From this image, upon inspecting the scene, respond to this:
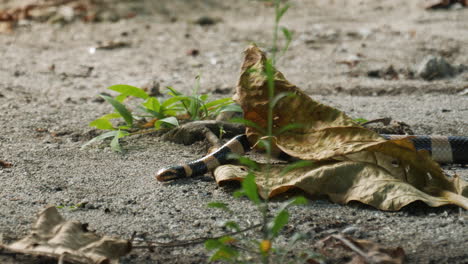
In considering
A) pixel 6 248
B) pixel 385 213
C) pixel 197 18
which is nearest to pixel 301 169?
pixel 385 213

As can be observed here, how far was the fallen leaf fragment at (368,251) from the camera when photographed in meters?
2.29

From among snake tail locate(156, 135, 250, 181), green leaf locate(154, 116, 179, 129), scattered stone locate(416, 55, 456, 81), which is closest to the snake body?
snake tail locate(156, 135, 250, 181)

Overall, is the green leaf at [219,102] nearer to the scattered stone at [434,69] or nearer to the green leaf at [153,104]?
the green leaf at [153,104]

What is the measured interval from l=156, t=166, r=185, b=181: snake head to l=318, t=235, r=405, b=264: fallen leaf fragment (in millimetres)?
1035

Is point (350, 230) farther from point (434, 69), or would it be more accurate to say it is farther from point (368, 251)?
point (434, 69)

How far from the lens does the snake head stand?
3.29m

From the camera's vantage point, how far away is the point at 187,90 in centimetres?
538

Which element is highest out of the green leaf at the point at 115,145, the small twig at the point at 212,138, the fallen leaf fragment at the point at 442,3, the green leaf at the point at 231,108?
the fallen leaf fragment at the point at 442,3

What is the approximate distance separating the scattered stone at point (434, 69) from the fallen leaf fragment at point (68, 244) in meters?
3.69

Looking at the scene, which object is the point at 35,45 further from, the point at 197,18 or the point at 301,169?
the point at 301,169

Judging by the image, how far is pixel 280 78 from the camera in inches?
138

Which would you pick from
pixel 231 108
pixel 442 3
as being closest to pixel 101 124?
pixel 231 108

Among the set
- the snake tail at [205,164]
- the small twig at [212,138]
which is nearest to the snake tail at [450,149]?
the snake tail at [205,164]

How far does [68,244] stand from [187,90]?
3.09 meters
